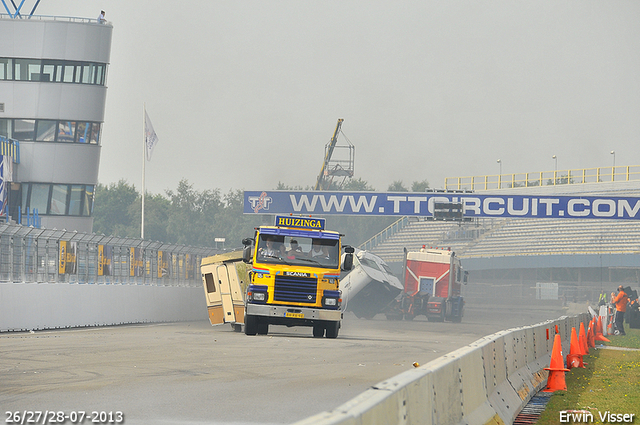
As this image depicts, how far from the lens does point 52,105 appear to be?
47938 mm

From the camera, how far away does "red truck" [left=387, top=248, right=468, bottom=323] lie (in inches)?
1678

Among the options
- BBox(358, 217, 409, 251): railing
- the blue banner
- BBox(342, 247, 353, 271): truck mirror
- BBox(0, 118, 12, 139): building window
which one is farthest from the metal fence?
BBox(358, 217, 409, 251): railing

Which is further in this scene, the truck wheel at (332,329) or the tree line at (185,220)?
the tree line at (185,220)

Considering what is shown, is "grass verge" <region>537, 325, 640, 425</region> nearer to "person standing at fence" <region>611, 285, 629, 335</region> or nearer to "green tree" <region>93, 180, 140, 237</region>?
"person standing at fence" <region>611, 285, 629, 335</region>

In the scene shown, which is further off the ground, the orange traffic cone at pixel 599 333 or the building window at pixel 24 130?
the building window at pixel 24 130

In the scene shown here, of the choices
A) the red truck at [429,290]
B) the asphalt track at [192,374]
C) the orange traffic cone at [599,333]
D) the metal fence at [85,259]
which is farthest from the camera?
the red truck at [429,290]

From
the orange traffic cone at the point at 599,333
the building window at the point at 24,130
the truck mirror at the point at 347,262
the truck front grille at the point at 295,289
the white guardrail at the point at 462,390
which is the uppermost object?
the building window at the point at 24,130

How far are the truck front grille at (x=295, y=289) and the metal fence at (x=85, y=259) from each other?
7.06 m

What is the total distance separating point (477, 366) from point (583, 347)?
39.3ft

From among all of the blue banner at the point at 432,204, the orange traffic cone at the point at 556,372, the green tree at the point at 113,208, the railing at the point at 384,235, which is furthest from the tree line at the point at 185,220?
the orange traffic cone at the point at 556,372

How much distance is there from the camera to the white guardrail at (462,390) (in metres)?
4.80

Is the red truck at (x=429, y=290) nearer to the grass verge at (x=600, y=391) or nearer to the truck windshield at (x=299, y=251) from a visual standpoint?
the truck windshield at (x=299, y=251)

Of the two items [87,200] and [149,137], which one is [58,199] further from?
[149,137]

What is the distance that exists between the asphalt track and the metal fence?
3587 mm
